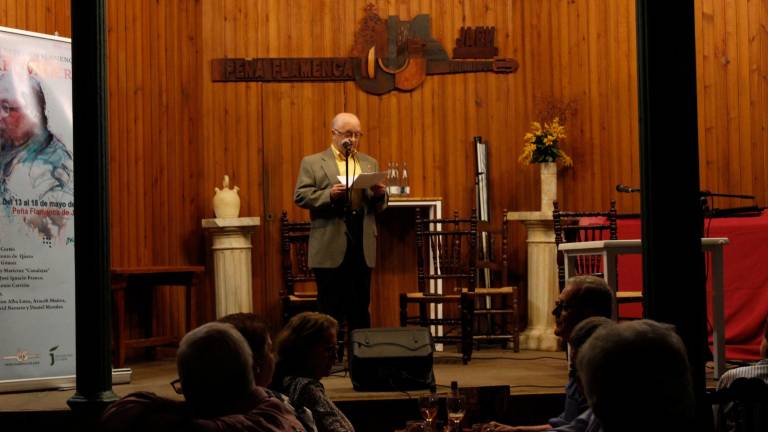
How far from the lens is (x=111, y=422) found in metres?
1.82

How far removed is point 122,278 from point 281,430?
4.65m

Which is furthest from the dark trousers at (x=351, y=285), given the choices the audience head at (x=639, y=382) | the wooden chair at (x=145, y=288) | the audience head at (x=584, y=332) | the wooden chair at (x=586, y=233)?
the audience head at (x=639, y=382)

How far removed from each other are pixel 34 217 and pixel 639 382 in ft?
14.8

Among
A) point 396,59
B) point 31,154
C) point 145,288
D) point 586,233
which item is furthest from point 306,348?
point 396,59

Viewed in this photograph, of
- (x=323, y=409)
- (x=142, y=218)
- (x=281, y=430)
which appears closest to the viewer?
(x=281, y=430)

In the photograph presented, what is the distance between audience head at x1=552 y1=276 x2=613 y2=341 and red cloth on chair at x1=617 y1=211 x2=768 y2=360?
9.23ft

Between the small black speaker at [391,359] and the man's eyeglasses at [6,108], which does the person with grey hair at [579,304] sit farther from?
the man's eyeglasses at [6,108]

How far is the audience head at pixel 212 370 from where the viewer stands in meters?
2.00

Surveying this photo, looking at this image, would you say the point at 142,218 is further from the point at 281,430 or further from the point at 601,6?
the point at 281,430

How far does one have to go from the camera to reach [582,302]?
349cm

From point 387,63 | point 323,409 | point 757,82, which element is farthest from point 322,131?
point 323,409

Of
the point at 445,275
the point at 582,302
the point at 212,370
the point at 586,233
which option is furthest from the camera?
the point at 586,233

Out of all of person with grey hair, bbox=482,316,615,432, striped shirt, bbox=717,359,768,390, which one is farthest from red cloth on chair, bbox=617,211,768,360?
person with grey hair, bbox=482,316,615,432

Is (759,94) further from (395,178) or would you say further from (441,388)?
(441,388)
